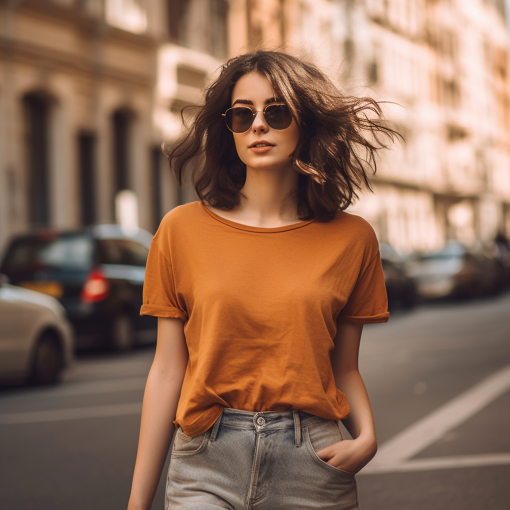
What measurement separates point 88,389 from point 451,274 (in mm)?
17084

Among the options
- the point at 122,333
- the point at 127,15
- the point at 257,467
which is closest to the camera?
the point at 257,467

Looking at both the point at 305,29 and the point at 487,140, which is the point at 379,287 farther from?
Result: the point at 487,140

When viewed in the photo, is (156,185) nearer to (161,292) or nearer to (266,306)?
(161,292)

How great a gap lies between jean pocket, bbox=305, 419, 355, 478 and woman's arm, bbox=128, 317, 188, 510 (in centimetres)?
37

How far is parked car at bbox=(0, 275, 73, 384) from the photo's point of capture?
394 inches

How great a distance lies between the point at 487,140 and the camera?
2539 inches

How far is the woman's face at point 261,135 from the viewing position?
2.62 meters

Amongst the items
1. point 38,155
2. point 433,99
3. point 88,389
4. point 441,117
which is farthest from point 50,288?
point 441,117

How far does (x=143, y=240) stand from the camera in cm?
1546

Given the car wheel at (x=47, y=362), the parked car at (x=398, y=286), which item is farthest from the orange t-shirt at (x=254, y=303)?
the parked car at (x=398, y=286)

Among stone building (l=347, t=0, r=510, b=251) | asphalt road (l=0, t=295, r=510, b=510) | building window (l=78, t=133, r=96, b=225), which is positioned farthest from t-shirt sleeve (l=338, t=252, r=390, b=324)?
stone building (l=347, t=0, r=510, b=251)

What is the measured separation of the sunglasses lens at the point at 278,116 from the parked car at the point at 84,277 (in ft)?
36.6

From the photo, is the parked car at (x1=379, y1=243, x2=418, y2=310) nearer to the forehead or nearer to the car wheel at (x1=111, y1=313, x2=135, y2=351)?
the car wheel at (x1=111, y1=313, x2=135, y2=351)

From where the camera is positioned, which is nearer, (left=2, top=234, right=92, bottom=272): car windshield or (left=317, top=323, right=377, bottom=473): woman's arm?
(left=317, top=323, right=377, bottom=473): woman's arm
